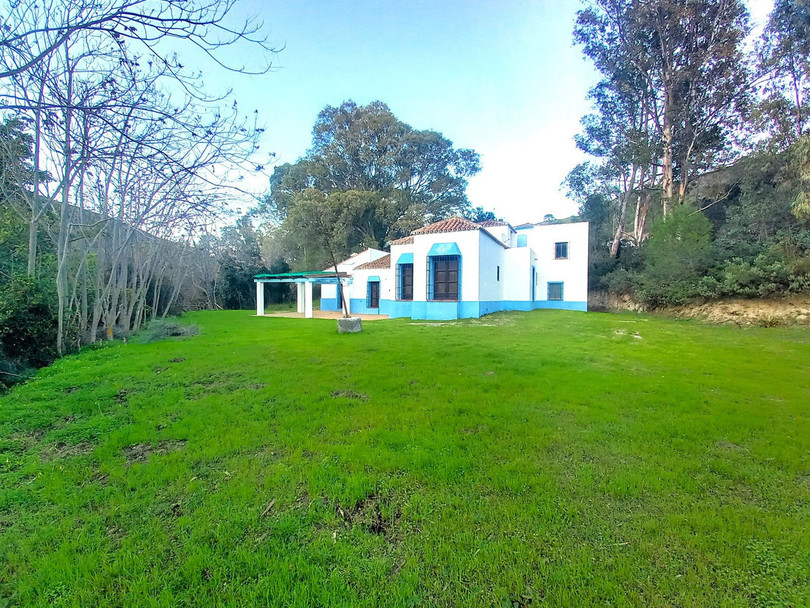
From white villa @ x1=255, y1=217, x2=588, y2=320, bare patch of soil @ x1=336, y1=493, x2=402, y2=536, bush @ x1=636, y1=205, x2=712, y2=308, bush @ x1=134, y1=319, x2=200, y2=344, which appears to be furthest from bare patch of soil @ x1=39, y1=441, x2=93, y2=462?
bush @ x1=636, y1=205, x2=712, y2=308

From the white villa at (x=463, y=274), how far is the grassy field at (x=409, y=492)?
11356 mm

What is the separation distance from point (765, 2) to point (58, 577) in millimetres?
31741

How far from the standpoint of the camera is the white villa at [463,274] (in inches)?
680

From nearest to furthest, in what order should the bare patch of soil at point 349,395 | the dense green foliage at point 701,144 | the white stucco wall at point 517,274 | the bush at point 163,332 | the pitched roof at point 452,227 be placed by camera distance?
the bare patch of soil at point 349,395
the bush at point 163,332
the dense green foliage at point 701,144
the pitched roof at point 452,227
the white stucco wall at point 517,274

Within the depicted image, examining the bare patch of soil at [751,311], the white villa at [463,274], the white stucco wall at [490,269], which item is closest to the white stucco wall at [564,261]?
the white villa at [463,274]

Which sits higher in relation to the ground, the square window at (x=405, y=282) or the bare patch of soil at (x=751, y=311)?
the square window at (x=405, y=282)

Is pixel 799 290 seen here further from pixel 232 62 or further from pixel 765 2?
pixel 232 62

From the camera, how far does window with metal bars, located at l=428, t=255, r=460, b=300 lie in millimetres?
17484

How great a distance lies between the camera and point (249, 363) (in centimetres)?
775

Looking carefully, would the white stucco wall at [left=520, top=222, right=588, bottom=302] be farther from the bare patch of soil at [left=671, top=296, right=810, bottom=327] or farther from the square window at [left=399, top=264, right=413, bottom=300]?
the square window at [left=399, top=264, right=413, bottom=300]

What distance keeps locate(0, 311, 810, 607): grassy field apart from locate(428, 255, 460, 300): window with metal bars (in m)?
11.5

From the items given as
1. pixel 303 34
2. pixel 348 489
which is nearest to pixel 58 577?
pixel 348 489

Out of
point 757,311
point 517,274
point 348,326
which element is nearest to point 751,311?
point 757,311

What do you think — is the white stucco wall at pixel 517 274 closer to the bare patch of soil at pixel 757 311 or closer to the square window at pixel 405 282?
the square window at pixel 405 282
